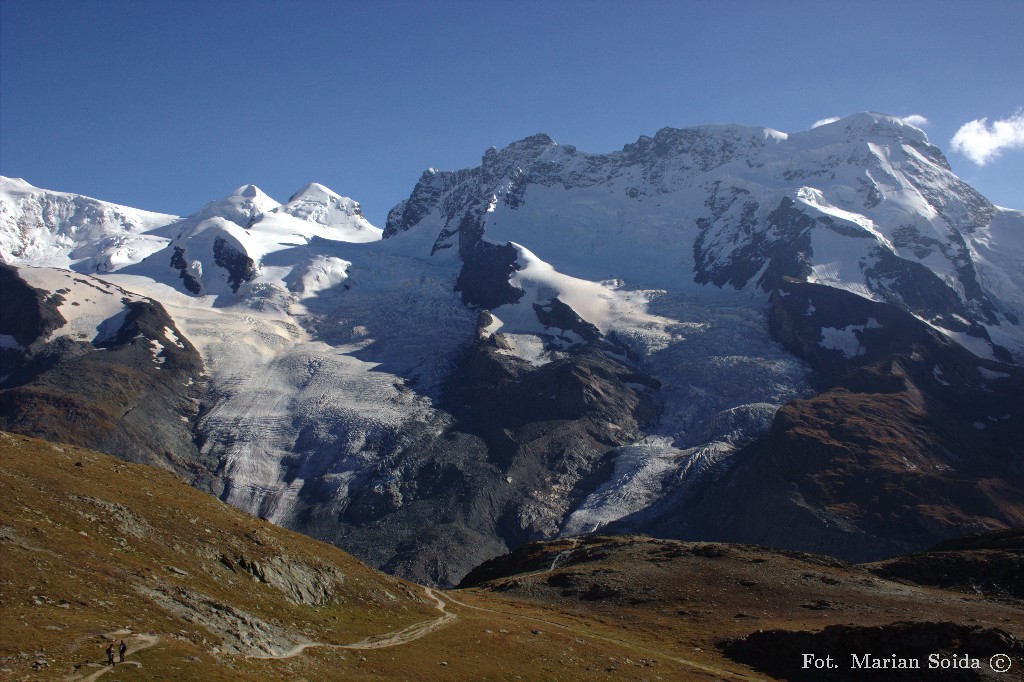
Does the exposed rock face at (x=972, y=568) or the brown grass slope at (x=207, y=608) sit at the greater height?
the exposed rock face at (x=972, y=568)

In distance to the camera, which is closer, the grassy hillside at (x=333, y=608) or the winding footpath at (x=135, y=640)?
the winding footpath at (x=135, y=640)

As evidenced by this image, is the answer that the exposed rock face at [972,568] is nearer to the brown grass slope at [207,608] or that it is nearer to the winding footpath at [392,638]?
the brown grass slope at [207,608]

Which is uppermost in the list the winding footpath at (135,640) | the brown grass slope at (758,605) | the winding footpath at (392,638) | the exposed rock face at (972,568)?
the exposed rock face at (972,568)

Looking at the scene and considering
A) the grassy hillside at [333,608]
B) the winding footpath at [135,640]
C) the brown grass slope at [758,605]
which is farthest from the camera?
the brown grass slope at [758,605]

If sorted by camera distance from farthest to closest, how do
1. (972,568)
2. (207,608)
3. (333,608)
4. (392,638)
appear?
(972,568) → (333,608) → (392,638) → (207,608)

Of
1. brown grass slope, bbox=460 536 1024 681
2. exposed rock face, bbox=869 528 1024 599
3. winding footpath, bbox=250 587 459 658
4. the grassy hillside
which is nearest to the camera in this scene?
the grassy hillside

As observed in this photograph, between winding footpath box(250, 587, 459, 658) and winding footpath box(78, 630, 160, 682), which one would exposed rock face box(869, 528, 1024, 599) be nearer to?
winding footpath box(250, 587, 459, 658)

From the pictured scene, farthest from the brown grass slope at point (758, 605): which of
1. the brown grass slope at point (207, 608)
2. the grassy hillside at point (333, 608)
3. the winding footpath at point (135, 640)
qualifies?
the winding footpath at point (135, 640)

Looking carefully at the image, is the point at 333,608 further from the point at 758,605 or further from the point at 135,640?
the point at 758,605

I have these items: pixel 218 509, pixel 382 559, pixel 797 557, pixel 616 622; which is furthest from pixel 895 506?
pixel 218 509

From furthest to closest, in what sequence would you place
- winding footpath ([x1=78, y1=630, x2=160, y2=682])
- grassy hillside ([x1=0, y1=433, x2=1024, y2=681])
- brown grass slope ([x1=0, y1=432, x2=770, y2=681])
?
grassy hillside ([x1=0, y1=433, x2=1024, y2=681]), brown grass slope ([x1=0, y1=432, x2=770, y2=681]), winding footpath ([x1=78, y1=630, x2=160, y2=682])

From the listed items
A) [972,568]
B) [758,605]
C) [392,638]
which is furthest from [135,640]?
[972,568]

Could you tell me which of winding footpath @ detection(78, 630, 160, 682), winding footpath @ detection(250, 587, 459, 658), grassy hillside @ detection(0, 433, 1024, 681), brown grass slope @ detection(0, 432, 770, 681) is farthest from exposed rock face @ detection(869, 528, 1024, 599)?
winding footpath @ detection(78, 630, 160, 682)

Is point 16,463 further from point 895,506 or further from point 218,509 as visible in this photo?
point 895,506
